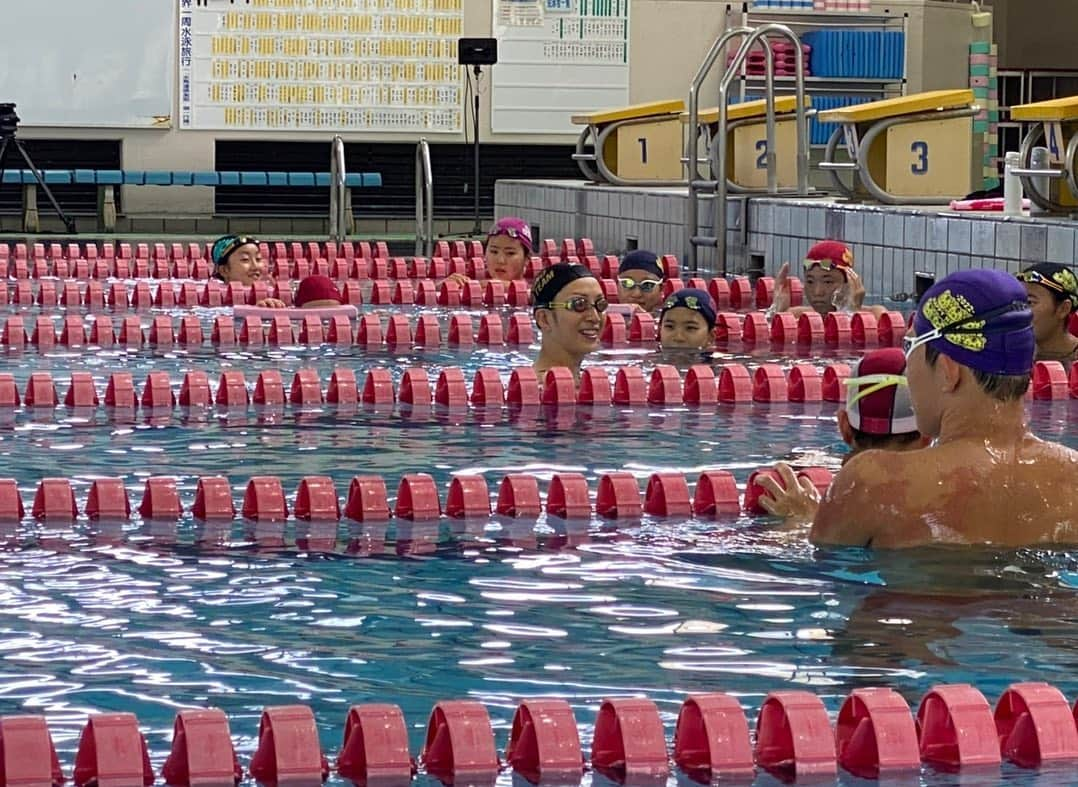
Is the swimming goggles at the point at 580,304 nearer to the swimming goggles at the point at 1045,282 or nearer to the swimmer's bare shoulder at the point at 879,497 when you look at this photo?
the swimming goggles at the point at 1045,282

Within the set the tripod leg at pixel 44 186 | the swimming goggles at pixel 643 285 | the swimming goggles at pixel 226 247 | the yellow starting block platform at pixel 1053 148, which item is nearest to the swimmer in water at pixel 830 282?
the swimming goggles at pixel 643 285

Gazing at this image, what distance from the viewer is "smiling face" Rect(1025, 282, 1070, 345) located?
29.2 ft

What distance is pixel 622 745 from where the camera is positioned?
352 centimetres

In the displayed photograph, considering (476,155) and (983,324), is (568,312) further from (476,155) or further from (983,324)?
(476,155)

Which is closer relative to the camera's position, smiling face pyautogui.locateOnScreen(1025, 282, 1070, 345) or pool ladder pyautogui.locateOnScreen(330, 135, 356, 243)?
smiling face pyautogui.locateOnScreen(1025, 282, 1070, 345)

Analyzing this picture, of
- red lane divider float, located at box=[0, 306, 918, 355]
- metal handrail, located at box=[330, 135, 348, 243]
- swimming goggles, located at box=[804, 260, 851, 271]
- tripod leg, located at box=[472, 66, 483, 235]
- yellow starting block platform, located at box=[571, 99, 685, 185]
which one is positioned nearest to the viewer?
red lane divider float, located at box=[0, 306, 918, 355]

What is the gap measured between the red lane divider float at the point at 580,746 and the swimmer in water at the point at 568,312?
15.2ft

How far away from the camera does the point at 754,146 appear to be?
620 inches

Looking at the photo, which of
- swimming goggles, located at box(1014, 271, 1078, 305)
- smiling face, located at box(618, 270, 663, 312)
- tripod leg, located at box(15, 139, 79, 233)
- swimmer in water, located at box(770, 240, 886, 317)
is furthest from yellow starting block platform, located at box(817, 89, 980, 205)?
tripod leg, located at box(15, 139, 79, 233)

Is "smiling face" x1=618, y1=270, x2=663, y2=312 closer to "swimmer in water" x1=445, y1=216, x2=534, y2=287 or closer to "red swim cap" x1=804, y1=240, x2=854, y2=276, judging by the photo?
"red swim cap" x1=804, y1=240, x2=854, y2=276

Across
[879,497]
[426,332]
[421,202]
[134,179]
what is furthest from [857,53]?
[879,497]

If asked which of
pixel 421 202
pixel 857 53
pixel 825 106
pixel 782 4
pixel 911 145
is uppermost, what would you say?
pixel 782 4

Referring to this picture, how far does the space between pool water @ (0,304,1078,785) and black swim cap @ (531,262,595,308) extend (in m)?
1.39

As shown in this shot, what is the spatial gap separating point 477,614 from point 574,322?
367 cm
